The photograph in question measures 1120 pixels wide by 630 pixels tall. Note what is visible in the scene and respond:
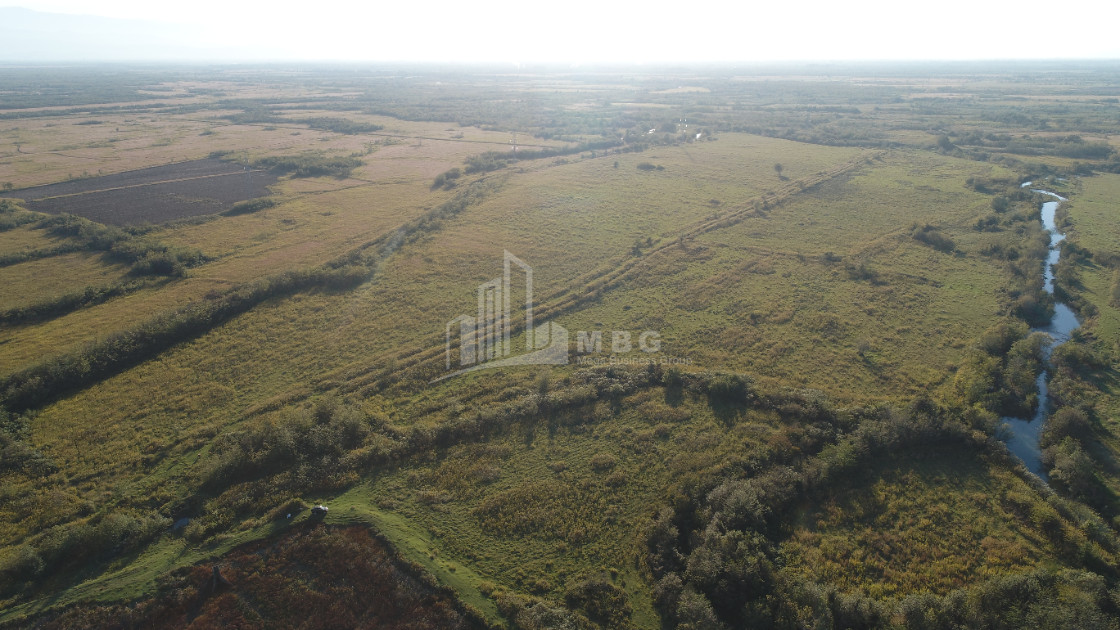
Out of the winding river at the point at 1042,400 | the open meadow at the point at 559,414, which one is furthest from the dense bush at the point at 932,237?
the winding river at the point at 1042,400

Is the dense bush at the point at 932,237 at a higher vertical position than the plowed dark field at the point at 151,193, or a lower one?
lower

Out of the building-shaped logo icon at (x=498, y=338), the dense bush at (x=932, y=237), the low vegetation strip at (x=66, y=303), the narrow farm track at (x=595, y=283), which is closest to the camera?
the narrow farm track at (x=595, y=283)

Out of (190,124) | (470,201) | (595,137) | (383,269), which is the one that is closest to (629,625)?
(383,269)

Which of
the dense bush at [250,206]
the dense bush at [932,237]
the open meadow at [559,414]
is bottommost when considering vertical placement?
the open meadow at [559,414]

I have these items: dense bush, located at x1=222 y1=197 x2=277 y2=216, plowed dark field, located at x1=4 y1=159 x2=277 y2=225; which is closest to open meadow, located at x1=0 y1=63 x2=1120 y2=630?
plowed dark field, located at x1=4 y1=159 x2=277 y2=225

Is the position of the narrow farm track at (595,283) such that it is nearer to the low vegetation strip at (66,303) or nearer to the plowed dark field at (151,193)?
the low vegetation strip at (66,303)

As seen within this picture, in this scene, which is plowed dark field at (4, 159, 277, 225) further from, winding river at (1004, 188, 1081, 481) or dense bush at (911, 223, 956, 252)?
dense bush at (911, 223, 956, 252)

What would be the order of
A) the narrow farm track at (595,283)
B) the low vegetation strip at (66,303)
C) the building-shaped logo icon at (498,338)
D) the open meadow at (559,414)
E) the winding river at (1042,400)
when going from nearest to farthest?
the open meadow at (559,414)
the winding river at (1042,400)
the narrow farm track at (595,283)
the building-shaped logo icon at (498,338)
the low vegetation strip at (66,303)
